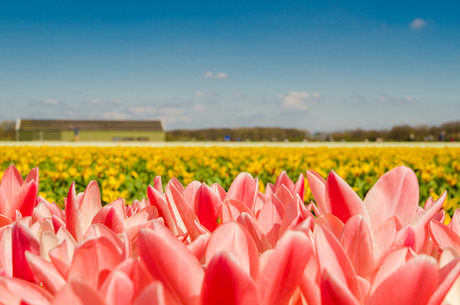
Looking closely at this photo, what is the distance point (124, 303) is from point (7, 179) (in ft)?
3.69

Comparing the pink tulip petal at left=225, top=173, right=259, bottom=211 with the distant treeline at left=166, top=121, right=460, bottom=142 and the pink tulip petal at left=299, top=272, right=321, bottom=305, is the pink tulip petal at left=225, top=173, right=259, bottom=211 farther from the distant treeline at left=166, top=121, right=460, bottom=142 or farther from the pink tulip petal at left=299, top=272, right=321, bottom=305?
the distant treeline at left=166, top=121, right=460, bottom=142

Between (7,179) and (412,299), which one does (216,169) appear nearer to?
(7,179)

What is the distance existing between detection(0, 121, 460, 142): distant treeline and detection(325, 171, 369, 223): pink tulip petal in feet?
173

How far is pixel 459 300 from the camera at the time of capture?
29.5 inches

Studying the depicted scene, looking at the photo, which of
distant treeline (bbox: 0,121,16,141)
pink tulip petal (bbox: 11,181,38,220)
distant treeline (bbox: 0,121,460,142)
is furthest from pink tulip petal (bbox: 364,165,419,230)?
distant treeline (bbox: 0,121,16,141)

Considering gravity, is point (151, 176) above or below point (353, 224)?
below

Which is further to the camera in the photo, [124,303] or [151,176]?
[151,176]

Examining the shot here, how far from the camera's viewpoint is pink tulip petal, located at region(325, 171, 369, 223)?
1024mm

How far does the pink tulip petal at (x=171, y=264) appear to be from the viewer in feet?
2.01

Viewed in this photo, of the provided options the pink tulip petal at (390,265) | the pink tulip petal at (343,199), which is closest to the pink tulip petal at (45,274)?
the pink tulip petal at (390,265)

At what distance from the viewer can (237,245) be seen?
2.32 feet

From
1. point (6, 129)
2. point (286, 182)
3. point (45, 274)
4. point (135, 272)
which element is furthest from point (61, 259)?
point (6, 129)

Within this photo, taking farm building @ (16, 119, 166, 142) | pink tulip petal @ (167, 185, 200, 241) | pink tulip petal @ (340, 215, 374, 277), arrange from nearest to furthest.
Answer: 1. pink tulip petal @ (340, 215, 374, 277)
2. pink tulip petal @ (167, 185, 200, 241)
3. farm building @ (16, 119, 166, 142)

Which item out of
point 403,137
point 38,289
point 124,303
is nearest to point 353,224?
point 124,303
